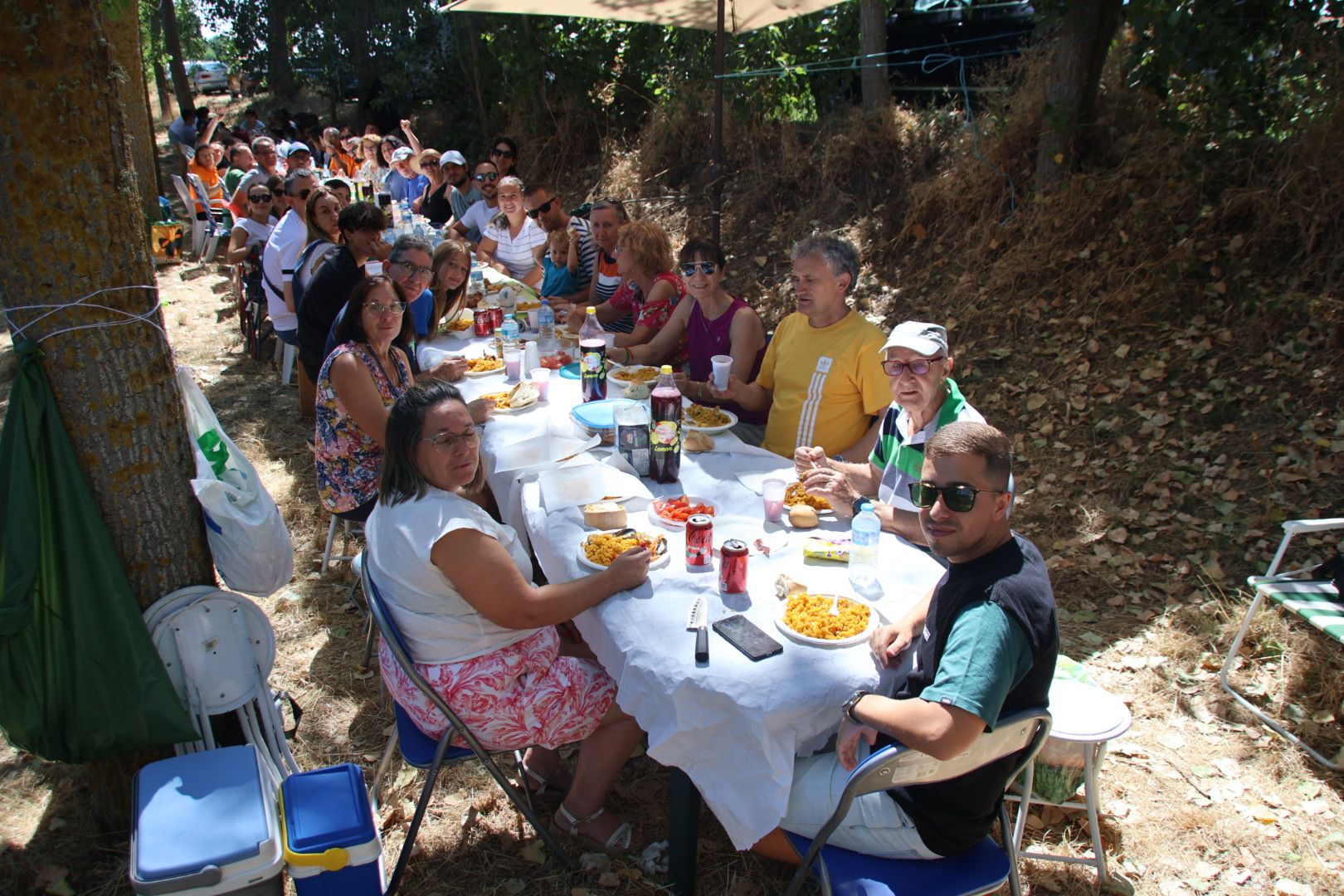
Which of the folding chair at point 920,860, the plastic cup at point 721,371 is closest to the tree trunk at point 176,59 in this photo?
the plastic cup at point 721,371

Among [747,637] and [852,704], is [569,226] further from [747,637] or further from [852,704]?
[852,704]

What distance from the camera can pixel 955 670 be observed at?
1.84 metres

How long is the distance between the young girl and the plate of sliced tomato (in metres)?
3.88

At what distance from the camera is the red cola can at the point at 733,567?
2.43 m

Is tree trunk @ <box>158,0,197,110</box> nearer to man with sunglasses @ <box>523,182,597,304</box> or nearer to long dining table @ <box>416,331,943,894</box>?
man with sunglasses @ <box>523,182,597,304</box>

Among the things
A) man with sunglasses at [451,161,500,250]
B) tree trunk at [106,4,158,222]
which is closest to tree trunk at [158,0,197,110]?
tree trunk at [106,4,158,222]

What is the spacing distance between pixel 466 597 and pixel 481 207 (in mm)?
6872

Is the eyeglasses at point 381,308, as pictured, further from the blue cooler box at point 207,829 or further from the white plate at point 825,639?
the white plate at point 825,639

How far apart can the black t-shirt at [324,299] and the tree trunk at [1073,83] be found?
203 inches

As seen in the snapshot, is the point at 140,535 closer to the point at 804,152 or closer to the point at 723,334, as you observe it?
the point at 723,334

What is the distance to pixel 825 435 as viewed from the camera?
379 centimetres

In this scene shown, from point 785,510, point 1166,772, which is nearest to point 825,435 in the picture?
point 785,510

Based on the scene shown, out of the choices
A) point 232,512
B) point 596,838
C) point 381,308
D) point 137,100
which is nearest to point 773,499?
point 596,838

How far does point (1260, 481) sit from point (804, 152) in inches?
236
